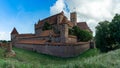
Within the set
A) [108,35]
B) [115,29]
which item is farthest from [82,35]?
[115,29]

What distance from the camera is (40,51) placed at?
48594mm

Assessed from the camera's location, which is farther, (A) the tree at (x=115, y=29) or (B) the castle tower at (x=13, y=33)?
(B) the castle tower at (x=13, y=33)

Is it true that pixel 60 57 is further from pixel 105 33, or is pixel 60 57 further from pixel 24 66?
pixel 24 66

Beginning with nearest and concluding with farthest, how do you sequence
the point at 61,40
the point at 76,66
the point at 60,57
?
the point at 76,66 < the point at 60,57 < the point at 61,40

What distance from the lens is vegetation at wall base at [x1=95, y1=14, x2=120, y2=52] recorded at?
40469 mm

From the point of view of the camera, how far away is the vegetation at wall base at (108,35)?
4047 centimetres

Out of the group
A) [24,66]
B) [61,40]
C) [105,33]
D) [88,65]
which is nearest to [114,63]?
[88,65]

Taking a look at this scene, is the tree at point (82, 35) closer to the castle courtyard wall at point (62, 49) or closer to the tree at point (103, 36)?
the castle courtyard wall at point (62, 49)

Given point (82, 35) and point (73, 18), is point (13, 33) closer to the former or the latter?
point (73, 18)

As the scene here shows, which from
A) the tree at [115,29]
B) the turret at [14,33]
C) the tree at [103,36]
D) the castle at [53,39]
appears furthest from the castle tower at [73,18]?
the tree at [115,29]

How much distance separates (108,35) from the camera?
4059 cm

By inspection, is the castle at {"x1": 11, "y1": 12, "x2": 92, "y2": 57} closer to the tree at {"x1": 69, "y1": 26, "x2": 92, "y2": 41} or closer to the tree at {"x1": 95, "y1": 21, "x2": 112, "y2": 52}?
the tree at {"x1": 69, "y1": 26, "x2": 92, "y2": 41}

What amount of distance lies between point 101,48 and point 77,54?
5.24 metres

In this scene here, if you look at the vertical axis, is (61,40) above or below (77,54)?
above
